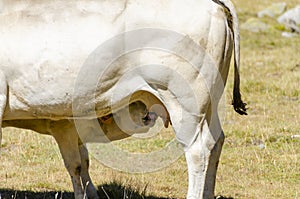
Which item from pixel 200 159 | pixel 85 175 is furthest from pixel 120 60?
pixel 85 175

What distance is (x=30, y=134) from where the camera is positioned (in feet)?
36.0

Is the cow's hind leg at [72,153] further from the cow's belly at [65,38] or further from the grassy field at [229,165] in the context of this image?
the cow's belly at [65,38]

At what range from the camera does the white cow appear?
6621 mm

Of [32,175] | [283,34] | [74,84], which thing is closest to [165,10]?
[74,84]

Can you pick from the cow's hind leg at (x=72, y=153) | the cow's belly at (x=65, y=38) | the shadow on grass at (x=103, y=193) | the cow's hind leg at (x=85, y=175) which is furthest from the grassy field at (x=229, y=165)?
the cow's belly at (x=65, y=38)

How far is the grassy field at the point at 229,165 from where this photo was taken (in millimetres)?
8469

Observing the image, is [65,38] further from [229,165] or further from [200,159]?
[229,165]

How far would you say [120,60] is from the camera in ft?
21.9

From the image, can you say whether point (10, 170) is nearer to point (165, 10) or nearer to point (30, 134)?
point (30, 134)

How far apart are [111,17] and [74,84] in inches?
27.3

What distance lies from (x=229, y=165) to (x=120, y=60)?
3.26 metres

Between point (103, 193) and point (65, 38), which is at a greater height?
point (65, 38)

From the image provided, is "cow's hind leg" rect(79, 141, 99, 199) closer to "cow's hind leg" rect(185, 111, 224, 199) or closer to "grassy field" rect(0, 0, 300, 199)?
"grassy field" rect(0, 0, 300, 199)

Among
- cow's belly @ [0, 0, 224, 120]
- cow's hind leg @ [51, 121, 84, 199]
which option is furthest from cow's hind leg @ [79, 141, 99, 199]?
cow's belly @ [0, 0, 224, 120]
